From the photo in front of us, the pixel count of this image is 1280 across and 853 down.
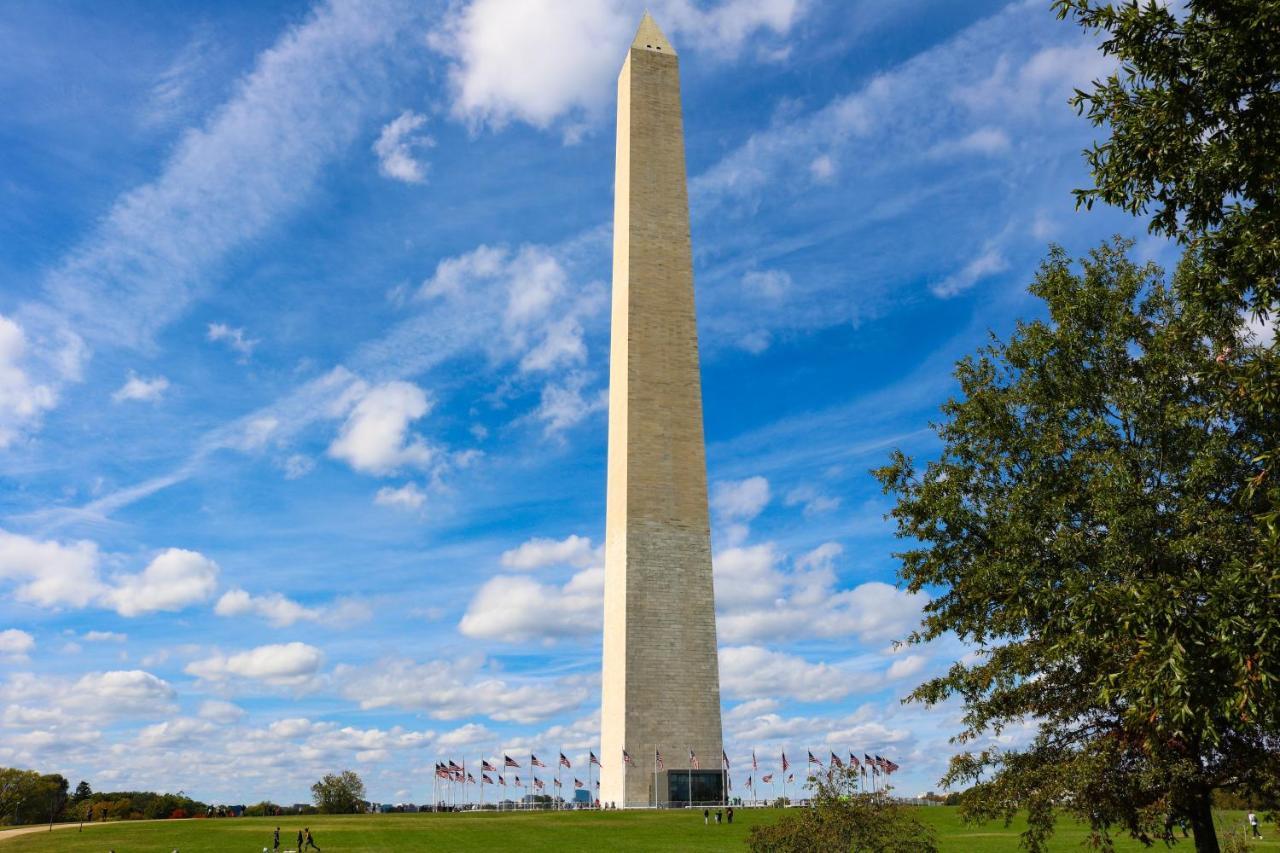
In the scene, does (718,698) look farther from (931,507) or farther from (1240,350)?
(1240,350)

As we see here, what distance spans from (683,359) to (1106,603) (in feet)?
158

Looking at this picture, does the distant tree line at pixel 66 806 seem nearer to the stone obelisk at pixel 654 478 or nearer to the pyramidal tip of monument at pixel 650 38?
the stone obelisk at pixel 654 478

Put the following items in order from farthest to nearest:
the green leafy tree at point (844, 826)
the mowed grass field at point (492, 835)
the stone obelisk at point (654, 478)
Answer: the stone obelisk at point (654, 478), the mowed grass field at point (492, 835), the green leafy tree at point (844, 826)

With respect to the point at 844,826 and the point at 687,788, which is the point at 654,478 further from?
the point at 844,826

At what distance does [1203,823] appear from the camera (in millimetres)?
20266

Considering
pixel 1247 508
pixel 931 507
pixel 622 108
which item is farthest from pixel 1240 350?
pixel 622 108

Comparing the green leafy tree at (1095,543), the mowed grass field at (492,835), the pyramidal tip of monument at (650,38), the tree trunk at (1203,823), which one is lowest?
the mowed grass field at (492,835)

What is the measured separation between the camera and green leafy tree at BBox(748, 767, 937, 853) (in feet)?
81.3

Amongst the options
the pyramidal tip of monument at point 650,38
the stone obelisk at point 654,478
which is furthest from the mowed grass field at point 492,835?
the pyramidal tip of monument at point 650,38

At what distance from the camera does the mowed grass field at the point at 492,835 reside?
38.7 m

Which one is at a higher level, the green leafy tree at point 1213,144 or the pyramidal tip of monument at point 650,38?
the pyramidal tip of monument at point 650,38

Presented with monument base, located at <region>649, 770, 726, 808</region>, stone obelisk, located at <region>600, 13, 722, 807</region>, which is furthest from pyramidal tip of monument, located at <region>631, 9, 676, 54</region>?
monument base, located at <region>649, 770, 726, 808</region>

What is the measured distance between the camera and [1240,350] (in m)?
18.9

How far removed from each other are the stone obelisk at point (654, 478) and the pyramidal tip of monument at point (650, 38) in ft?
0.43
